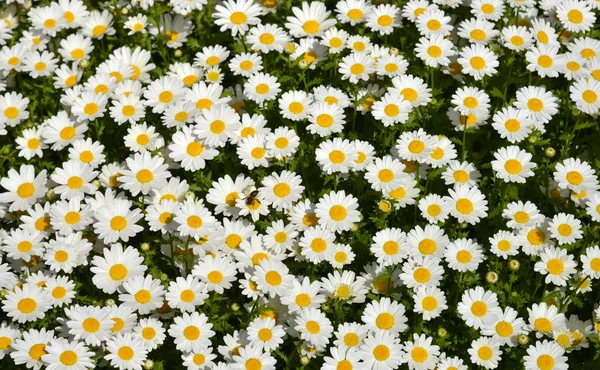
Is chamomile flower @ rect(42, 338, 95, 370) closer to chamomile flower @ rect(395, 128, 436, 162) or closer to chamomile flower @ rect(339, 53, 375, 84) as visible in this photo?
chamomile flower @ rect(395, 128, 436, 162)

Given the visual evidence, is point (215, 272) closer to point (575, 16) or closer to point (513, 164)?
point (513, 164)

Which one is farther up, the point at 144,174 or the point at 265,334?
the point at 144,174

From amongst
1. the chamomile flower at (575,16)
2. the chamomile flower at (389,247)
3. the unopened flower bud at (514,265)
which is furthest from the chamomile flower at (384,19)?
the unopened flower bud at (514,265)

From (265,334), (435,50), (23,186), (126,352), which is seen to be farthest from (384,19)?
(126,352)

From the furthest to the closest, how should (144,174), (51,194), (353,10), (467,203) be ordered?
(353,10), (51,194), (144,174), (467,203)

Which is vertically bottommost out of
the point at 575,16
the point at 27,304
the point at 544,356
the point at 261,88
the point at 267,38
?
the point at 544,356

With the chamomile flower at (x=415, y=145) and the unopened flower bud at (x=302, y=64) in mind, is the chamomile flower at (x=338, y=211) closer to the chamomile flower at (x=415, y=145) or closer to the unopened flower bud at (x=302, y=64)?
the chamomile flower at (x=415, y=145)

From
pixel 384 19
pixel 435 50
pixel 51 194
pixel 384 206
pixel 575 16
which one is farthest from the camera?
pixel 384 19

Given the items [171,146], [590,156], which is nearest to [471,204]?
[590,156]
